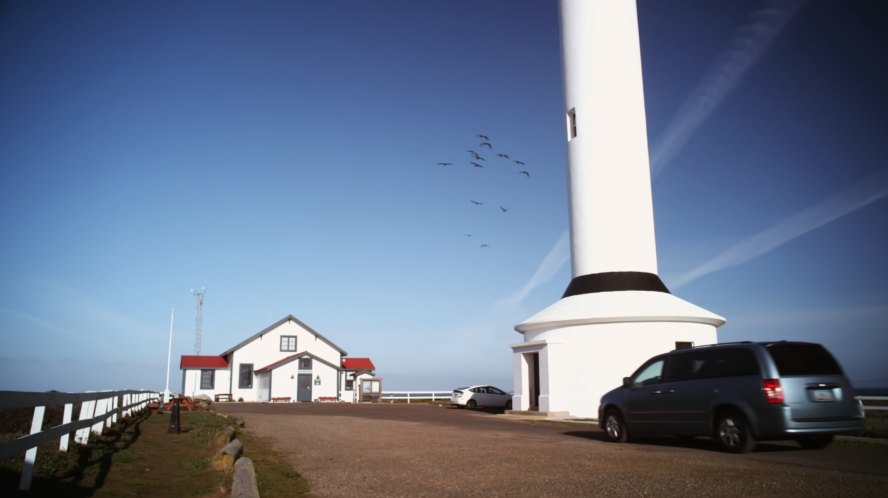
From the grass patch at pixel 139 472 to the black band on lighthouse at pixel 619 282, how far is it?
14.4 m

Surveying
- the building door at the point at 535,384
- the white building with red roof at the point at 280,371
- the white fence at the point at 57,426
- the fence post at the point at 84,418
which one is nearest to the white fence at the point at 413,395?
the white building with red roof at the point at 280,371

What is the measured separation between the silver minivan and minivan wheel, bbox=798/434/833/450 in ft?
0.05

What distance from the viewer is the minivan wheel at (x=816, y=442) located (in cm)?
1036

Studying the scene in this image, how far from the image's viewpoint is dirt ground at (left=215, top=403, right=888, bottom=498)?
6.82 metres

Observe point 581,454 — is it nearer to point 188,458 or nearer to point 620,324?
point 188,458

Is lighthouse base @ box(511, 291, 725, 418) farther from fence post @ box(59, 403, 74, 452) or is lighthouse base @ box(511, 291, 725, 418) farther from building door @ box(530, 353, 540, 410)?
fence post @ box(59, 403, 74, 452)

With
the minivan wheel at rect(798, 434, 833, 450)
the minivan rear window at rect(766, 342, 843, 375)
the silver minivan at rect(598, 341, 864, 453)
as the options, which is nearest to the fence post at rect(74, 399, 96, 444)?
the silver minivan at rect(598, 341, 864, 453)

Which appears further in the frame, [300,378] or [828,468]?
[300,378]

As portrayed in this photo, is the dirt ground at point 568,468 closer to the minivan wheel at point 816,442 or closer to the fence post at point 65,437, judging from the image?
the minivan wheel at point 816,442

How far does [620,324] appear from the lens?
21.7 m

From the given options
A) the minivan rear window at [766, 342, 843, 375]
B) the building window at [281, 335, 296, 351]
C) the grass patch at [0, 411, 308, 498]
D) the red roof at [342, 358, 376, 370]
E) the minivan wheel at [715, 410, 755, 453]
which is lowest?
the grass patch at [0, 411, 308, 498]

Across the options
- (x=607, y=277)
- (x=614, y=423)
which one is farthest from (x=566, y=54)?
(x=614, y=423)

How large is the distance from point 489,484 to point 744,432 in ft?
16.4

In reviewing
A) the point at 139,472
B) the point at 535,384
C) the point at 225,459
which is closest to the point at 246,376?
the point at 535,384
